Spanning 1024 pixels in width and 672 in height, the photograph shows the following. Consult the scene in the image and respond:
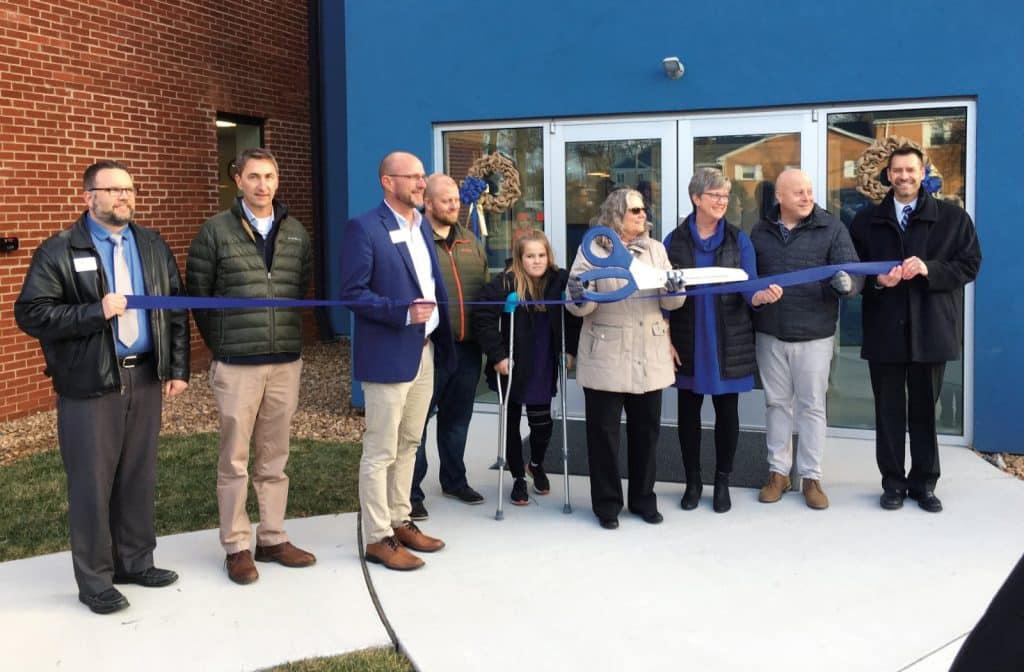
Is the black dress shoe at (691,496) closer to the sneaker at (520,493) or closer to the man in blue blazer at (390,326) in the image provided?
the sneaker at (520,493)

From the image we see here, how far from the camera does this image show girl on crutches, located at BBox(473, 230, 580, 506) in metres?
5.50

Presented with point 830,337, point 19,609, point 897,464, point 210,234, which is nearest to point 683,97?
point 830,337

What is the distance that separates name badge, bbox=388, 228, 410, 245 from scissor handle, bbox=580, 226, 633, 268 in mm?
915

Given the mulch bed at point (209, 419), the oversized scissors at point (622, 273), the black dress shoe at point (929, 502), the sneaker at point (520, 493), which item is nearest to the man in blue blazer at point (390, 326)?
the oversized scissors at point (622, 273)

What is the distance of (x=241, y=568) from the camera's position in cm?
461

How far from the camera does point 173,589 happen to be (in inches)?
178

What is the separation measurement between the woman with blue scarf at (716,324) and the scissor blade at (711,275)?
17 centimetres

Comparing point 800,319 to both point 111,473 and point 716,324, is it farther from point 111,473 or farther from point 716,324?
point 111,473

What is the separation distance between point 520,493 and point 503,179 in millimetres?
3082

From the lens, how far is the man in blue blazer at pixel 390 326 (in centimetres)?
463

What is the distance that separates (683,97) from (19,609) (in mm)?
5411

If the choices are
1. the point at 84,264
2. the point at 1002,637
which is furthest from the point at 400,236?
the point at 1002,637

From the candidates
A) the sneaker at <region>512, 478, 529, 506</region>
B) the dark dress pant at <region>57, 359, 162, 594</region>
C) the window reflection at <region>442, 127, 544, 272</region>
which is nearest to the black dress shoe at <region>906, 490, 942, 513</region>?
the sneaker at <region>512, 478, 529, 506</region>

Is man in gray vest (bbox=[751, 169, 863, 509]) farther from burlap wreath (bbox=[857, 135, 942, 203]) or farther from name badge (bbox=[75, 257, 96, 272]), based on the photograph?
name badge (bbox=[75, 257, 96, 272])
